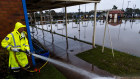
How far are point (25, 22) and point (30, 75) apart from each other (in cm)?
214

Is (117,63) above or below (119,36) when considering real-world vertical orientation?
below

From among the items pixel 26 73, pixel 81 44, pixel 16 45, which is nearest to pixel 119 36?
pixel 81 44

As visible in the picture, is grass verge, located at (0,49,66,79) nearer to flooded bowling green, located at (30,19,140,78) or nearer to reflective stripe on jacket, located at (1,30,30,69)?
reflective stripe on jacket, located at (1,30,30,69)

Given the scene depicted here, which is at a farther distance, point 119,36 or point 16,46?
point 119,36

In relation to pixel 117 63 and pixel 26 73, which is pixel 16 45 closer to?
pixel 26 73

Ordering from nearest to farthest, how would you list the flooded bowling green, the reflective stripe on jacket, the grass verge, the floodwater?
the reflective stripe on jacket
the grass verge
the flooded bowling green
the floodwater

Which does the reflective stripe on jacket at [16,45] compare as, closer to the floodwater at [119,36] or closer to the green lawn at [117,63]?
the green lawn at [117,63]

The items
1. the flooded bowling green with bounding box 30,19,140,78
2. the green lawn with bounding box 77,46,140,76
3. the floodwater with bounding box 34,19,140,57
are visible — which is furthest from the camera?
the floodwater with bounding box 34,19,140,57

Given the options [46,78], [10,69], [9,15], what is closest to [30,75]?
[46,78]

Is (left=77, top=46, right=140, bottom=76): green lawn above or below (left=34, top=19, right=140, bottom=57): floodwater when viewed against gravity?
below

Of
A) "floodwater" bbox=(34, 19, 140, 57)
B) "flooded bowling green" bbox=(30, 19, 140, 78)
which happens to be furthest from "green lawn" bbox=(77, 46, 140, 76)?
"floodwater" bbox=(34, 19, 140, 57)

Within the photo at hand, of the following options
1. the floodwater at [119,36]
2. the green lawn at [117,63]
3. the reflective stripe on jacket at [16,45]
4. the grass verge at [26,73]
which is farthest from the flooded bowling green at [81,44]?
the reflective stripe on jacket at [16,45]

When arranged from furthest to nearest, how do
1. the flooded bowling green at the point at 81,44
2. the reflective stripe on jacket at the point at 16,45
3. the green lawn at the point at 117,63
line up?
the flooded bowling green at the point at 81,44, the green lawn at the point at 117,63, the reflective stripe on jacket at the point at 16,45

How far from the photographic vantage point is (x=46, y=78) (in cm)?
362
